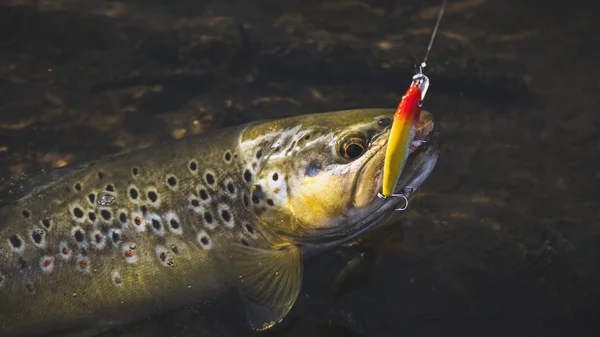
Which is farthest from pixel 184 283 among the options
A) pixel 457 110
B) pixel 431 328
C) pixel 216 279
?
pixel 457 110

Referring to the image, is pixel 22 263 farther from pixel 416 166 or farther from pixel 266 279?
pixel 416 166

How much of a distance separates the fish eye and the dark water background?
938mm

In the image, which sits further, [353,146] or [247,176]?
[247,176]

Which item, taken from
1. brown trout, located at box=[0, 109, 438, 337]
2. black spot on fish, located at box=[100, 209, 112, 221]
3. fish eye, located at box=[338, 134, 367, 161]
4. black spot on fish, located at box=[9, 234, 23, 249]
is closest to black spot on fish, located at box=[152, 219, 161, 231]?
brown trout, located at box=[0, 109, 438, 337]

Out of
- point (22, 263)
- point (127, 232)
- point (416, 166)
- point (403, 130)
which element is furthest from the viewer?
point (127, 232)

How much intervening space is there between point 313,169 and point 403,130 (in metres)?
0.69

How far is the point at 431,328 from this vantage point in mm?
3875

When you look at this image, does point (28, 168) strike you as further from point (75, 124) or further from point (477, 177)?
point (477, 177)

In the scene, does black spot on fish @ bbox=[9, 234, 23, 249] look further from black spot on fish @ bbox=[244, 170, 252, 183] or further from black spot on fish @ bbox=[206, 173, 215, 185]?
black spot on fish @ bbox=[244, 170, 252, 183]

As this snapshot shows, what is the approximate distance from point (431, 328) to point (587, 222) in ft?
4.53

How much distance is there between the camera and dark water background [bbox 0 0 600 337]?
158 inches

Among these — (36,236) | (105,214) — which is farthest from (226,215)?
(36,236)

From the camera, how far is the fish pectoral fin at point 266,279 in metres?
3.68

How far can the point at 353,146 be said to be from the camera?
3.42 m
